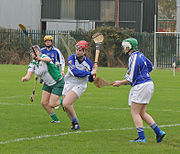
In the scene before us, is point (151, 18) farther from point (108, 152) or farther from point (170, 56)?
point (108, 152)

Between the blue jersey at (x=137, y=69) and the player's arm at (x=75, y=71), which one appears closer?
the blue jersey at (x=137, y=69)

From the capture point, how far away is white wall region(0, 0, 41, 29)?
48.0 m

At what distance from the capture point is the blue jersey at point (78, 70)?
10.7m

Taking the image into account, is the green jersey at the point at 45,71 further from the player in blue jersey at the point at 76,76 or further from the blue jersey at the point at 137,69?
the blue jersey at the point at 137,69

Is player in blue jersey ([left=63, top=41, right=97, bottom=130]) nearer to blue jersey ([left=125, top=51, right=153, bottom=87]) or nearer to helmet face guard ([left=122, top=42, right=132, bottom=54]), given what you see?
helmet face guard ([left=122, top=42, right=132, bottom=54])

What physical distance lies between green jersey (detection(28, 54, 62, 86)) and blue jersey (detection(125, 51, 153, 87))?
3.16m

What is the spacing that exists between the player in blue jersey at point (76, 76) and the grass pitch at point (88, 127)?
54 centimetres

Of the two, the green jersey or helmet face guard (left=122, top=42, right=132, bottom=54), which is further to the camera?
the green jersey

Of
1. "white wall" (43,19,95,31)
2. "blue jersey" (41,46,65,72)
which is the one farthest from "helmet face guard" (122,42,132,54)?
"white wall" (43,19,95,31)

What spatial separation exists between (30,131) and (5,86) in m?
11.1

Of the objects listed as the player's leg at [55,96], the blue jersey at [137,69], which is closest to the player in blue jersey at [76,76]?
the player's leg at [55,96]

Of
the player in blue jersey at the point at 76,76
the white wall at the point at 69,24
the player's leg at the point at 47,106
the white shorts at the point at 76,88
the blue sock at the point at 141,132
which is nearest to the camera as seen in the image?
the blue sock at the point at 141,132

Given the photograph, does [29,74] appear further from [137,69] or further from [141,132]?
[141,132]

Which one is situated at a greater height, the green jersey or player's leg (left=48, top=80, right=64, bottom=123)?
the green jersey
